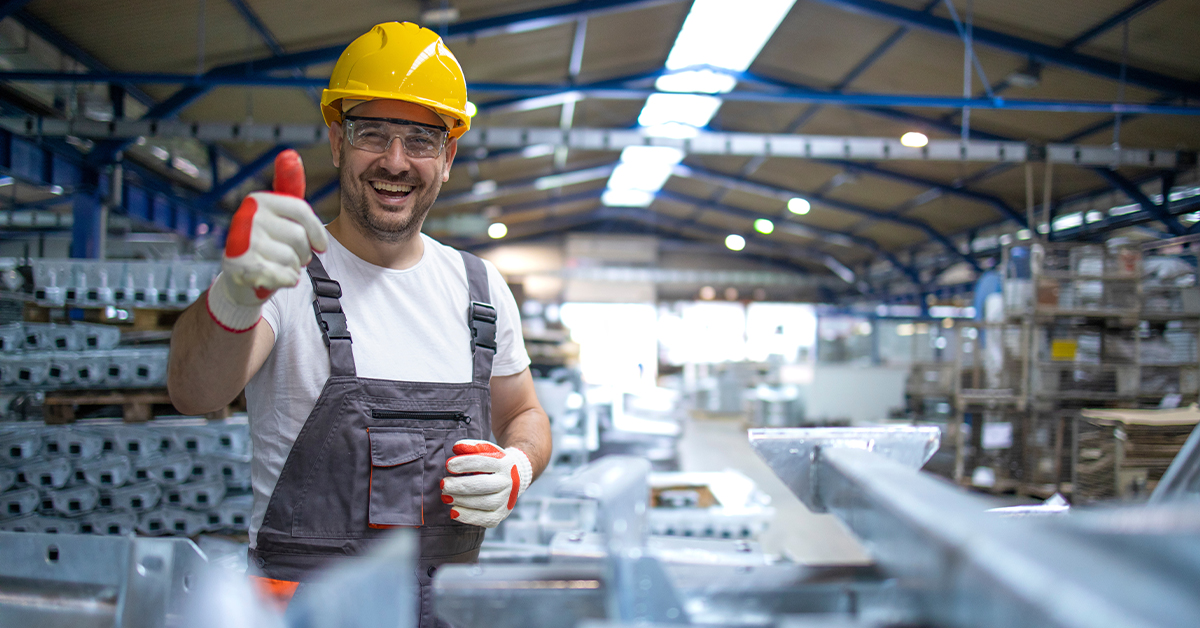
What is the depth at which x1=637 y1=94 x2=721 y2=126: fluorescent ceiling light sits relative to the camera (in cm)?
1022

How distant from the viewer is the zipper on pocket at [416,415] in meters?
1.40

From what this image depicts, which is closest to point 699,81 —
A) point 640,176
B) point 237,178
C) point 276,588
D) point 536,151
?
point 536,151

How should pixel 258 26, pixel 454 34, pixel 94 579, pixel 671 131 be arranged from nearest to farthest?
pixel 94 579 < pixel 258 26 < pixel 454 34 < pixel 671 131

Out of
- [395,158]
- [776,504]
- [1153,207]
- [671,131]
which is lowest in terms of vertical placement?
[776,504]

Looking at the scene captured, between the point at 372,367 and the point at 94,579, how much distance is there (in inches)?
24.4

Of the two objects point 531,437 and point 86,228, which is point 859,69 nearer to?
point 531,437

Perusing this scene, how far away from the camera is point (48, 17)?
541cm

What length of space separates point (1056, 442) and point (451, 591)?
7730mm

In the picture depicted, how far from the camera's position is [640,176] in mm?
15047

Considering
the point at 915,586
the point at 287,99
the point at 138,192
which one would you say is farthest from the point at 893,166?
the point at 915,586

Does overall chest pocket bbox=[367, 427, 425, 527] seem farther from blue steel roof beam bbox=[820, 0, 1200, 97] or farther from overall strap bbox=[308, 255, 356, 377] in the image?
blue steel roof beam bbox=[820, 0, 1200, 97]

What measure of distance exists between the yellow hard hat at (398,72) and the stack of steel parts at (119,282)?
2539mm

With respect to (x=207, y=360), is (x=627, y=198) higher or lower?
higher

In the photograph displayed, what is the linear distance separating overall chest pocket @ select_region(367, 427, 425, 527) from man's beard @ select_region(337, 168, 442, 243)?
0.44m
